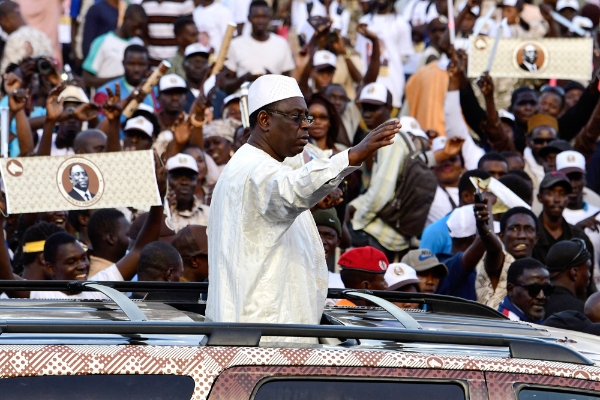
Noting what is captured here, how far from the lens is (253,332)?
3041 mm

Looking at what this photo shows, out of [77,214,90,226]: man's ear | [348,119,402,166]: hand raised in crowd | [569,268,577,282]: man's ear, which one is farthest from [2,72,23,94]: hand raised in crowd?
[348,119,402,166]: hand raised in crowd

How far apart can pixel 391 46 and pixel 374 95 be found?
11.7ft

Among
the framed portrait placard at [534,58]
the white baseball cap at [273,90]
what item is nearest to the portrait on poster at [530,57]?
the framed portrait placard at [534,58]

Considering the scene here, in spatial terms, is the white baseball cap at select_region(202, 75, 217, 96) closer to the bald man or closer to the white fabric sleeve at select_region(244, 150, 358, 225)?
the bald man

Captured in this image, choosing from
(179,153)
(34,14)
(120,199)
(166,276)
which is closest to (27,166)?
(120,199)

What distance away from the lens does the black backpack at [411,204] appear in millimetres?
9633

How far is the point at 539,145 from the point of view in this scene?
37.6 feet

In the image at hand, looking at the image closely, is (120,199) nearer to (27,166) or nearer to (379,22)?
(27,166)

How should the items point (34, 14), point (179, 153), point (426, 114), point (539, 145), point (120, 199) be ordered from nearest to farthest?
1. point (120, 199)
2. point (179, 153)
3. point (539, 145)
4. point (426, 114)
5. point (34, 14)

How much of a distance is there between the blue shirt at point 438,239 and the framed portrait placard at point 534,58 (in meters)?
2.46

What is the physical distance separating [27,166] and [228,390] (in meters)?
4.58

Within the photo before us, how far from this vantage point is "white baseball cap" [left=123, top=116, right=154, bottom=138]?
400 inches

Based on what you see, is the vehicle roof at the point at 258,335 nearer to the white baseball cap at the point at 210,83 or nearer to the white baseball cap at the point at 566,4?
the white baseball cap at the point at 210,83

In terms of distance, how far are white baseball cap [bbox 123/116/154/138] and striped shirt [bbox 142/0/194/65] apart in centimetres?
326
